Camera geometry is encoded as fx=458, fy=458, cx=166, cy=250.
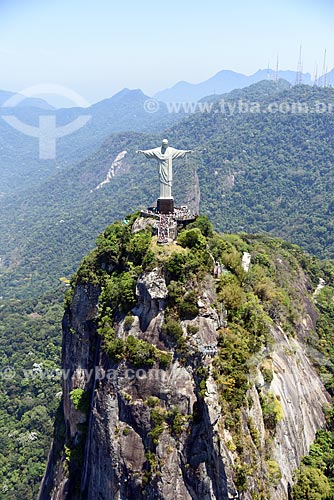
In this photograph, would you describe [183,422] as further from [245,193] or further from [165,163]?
[245,193]

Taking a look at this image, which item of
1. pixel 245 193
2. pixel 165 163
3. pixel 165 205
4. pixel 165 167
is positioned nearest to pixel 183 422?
pixel 165 205

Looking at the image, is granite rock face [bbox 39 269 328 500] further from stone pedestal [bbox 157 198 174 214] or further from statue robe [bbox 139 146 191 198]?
statue robe [bbox 139 146 191 198]

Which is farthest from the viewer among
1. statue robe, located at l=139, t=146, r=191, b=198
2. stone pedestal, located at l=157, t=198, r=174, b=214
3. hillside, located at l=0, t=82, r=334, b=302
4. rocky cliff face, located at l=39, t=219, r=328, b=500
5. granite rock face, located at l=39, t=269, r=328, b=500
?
hillside, located at l=0, t=82, r=334, b=302

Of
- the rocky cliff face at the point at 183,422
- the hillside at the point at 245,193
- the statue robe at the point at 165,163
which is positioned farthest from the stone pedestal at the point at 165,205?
the hillside at the point at 245,193

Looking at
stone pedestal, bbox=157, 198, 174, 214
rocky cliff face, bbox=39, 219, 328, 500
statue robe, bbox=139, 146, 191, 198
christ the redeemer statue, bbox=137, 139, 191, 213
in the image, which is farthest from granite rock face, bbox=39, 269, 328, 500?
statue robe, bbox=139, 146, 191, 198

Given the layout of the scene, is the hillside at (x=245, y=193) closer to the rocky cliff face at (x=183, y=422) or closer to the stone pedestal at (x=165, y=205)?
the stone pedestal at (x=165, y=205)
